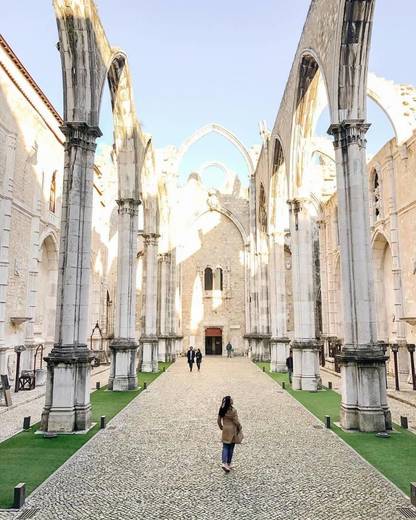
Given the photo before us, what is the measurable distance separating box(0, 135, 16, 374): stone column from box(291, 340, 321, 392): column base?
32.4 feet

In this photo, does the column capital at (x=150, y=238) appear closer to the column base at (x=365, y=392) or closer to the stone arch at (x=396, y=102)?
the stone arch at (x=396, y=102)

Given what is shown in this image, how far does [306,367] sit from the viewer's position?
1406 cm

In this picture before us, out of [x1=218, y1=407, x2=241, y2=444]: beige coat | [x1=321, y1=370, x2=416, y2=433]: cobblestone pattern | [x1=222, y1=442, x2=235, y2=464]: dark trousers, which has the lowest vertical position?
[x1=321, y1=370, x2=416, y2=433]: cobblestone pattern

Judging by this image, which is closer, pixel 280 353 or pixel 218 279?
pixel 280 353

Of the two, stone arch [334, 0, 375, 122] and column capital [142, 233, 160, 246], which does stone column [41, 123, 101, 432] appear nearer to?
stone arch [334, 0, 375, 122]

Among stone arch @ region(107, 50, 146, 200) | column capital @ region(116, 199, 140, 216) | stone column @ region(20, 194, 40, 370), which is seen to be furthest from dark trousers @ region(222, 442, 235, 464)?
stone column @ region(20, 194, 40, 370)

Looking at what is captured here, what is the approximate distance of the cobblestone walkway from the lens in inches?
188

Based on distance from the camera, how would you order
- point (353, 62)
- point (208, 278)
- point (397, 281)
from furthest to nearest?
point (208, 278), point (397, 281), point (353, 62)

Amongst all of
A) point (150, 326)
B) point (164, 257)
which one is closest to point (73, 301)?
point (150, 326)

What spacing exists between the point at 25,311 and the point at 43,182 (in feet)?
18.8

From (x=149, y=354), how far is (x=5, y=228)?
9074mm

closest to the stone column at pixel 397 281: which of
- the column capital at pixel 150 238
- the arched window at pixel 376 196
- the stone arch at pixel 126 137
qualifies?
the arched window at pixel 376 196

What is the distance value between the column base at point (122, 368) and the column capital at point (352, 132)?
374 inches

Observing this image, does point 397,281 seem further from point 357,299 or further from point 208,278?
point 208,278
